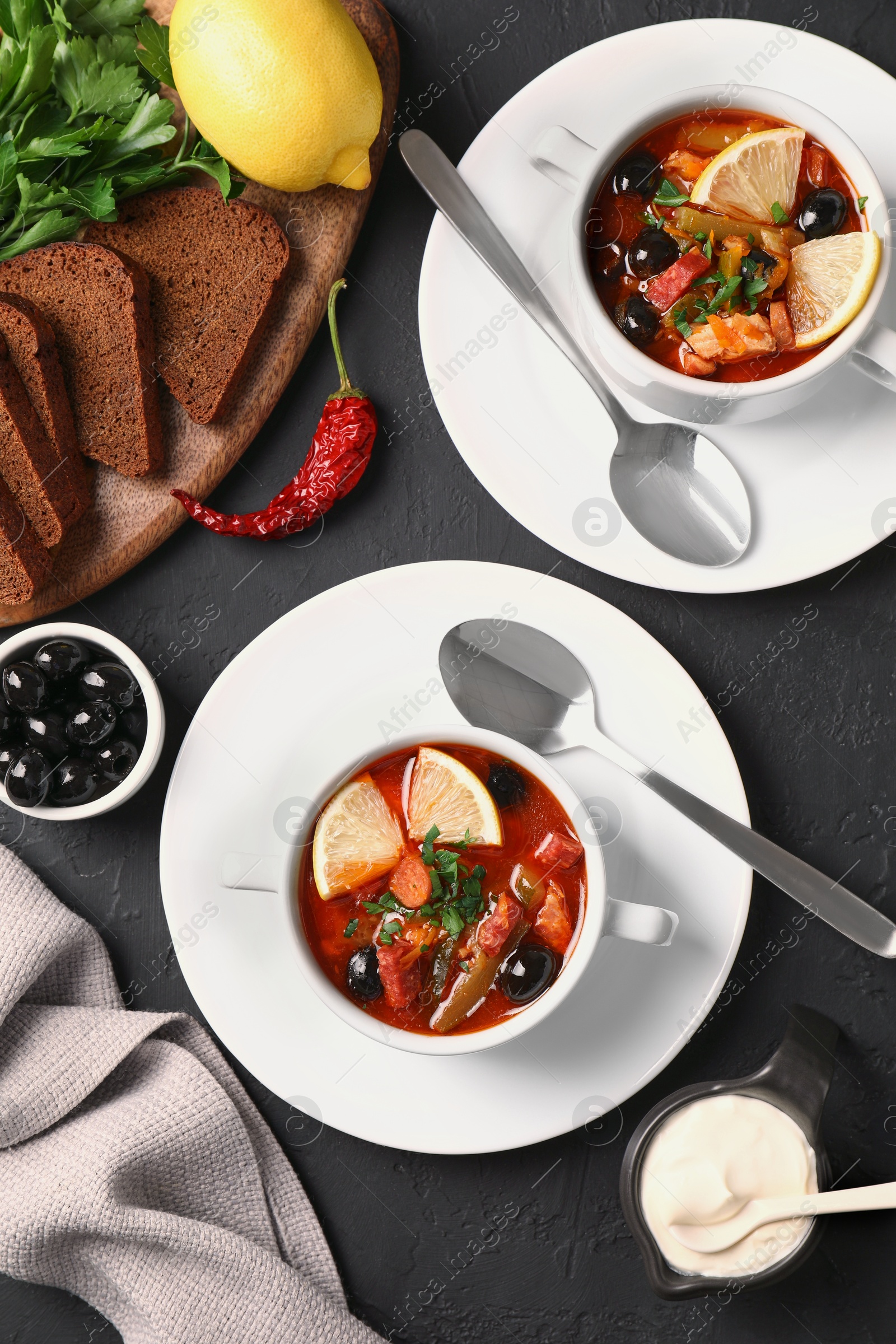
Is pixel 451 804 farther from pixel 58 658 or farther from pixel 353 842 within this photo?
pixel 58 658

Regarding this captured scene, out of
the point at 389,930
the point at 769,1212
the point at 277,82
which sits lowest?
the point at 769,1212

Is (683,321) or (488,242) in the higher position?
(488,242)

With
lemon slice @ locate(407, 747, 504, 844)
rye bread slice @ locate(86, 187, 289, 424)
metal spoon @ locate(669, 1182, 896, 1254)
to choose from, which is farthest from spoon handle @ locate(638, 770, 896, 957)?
rye bread slice @ locate(86, 187, 289, 424)

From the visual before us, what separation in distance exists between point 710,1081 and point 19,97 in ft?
8.55

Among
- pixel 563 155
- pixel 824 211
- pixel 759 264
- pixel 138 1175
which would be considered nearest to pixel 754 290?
pixel 759 264

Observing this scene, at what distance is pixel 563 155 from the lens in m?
1.90

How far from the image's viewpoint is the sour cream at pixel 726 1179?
196cm

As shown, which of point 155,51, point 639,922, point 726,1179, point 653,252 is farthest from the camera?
point 155,51

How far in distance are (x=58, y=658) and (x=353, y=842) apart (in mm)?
801

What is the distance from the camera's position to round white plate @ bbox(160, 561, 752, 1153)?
2010 mm

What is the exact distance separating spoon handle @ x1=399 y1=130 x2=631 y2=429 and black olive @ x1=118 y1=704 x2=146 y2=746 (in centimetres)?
124

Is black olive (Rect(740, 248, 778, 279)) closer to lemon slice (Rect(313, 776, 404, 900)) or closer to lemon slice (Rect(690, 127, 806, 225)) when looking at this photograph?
lemon slice (Rect(690, 127, 806, 225))

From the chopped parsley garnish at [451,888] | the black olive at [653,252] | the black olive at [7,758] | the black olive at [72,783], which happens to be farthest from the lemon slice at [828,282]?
the black olive at [7,758]

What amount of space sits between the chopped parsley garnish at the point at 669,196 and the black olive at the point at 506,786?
1.14 meters
